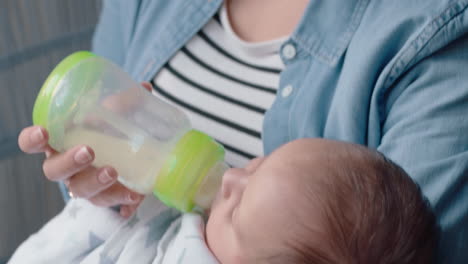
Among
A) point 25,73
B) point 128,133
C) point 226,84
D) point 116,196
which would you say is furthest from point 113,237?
point 25,73

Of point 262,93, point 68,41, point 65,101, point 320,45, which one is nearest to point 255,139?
point 262,93

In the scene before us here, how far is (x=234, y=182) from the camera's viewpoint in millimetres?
796

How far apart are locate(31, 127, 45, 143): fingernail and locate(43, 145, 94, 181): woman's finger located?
0.14 ft

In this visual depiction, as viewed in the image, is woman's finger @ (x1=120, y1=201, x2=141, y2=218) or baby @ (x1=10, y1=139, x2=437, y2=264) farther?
woman's finger @ (x1=120, y1=201, x2=141, y2=218)

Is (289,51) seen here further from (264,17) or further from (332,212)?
(332,212)

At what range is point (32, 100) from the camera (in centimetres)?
152

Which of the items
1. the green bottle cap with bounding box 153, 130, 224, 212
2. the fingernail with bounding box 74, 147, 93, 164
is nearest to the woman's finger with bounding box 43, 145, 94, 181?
the fingernail with bounding box 74, 147, 93, 164

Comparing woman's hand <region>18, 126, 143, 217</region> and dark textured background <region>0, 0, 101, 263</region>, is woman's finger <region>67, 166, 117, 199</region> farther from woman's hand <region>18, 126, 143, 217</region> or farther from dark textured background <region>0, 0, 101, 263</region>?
dark textured background <region>0, 0, 101, 263</region>

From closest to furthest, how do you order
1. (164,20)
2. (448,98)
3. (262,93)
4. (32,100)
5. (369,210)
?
(369,210)
(448,98)
(262,93)
(164,20)
(32,100)

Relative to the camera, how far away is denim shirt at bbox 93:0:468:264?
753mm

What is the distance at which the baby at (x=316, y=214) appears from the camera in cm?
68

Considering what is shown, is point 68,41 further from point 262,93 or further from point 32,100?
point 262,93

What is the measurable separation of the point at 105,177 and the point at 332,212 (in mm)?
343

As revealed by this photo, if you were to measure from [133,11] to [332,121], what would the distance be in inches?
20.5
